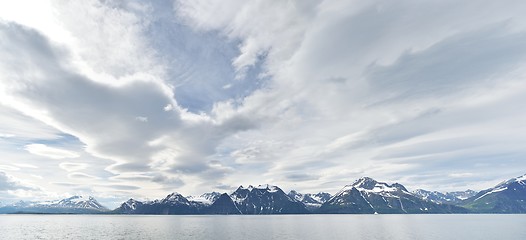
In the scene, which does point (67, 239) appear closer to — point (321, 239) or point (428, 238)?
point (321, 239)

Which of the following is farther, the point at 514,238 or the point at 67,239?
the point at 514,238

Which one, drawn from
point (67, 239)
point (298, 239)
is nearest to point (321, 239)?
point (298, 239)

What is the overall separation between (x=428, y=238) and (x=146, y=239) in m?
134

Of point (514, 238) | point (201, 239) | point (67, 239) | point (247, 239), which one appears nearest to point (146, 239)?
point (201, 239)

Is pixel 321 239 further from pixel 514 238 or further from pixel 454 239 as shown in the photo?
pixel 514 238

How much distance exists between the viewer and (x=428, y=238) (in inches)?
5463

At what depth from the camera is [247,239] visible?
13350 cm

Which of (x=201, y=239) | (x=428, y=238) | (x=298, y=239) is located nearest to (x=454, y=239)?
(x=428, y=238)

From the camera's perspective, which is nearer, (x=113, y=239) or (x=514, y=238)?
(x=113, y=239)

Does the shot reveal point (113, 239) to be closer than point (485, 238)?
Yes

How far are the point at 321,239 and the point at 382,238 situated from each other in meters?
30.2

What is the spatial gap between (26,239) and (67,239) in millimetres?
21646

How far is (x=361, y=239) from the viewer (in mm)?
134500

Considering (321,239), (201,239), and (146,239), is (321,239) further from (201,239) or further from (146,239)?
(146,239)
